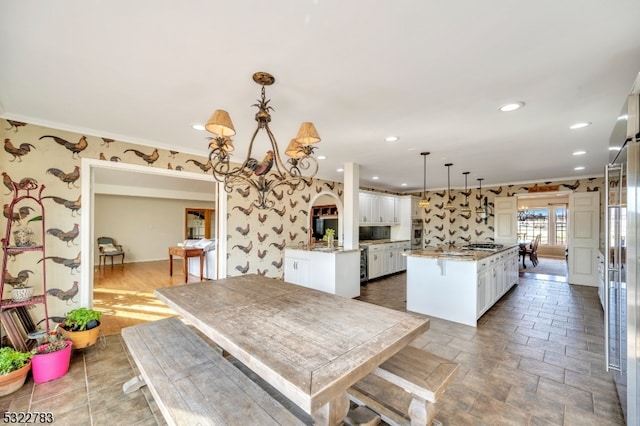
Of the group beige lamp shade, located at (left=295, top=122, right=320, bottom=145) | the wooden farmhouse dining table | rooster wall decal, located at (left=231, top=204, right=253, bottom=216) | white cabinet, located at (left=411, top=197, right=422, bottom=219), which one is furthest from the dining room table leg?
white cabinet, located at (left=411, top=197, right=422, bottom=219)

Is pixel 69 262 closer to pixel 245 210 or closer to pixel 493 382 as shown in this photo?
pixel 245 210

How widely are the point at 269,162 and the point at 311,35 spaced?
37.4 inches

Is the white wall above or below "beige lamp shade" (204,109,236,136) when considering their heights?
below

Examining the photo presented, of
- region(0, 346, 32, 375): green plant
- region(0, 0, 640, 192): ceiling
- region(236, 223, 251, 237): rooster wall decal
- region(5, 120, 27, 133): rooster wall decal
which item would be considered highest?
region(0, 0, 640, 192): ceiling

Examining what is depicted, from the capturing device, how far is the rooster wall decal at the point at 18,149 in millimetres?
2705

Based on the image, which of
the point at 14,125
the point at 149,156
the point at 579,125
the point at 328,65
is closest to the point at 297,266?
the point at 149,156

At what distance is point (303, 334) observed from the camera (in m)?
1.44

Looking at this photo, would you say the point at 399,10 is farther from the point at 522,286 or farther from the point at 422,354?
the point at 522,286

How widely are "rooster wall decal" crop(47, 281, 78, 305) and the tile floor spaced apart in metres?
0.62

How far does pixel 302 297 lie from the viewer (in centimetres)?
214

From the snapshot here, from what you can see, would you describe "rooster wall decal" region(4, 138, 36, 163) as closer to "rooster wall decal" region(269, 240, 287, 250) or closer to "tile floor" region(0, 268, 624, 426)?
"tile floor" region(0, 268, 624, 426)

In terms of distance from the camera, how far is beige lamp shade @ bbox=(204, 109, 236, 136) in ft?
5.56

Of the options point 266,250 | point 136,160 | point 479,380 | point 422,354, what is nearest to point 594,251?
point 479,380

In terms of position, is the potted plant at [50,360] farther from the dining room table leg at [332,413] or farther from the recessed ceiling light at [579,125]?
the recessed ceiling light at [579,125]
